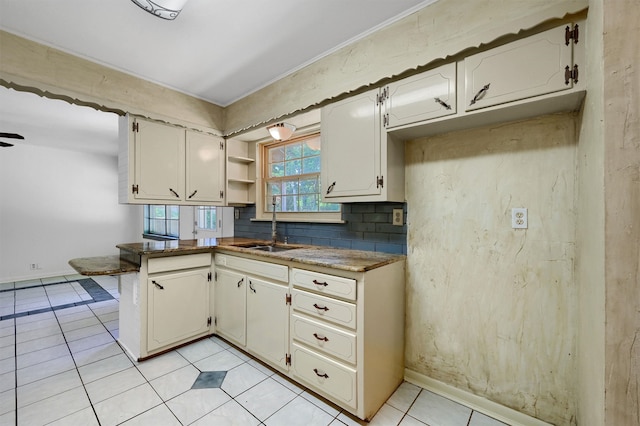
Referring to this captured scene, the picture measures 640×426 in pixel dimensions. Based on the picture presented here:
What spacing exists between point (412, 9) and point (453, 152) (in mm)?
911

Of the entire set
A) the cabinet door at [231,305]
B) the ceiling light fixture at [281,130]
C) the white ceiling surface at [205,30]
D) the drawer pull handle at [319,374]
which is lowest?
the drawer pull handle at [319,374]

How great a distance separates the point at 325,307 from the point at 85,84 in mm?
2511

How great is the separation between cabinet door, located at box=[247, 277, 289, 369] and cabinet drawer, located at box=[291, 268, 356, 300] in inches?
6.8

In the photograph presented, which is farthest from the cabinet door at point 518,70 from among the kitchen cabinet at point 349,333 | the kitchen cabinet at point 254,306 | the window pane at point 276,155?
the window pane at point 276,155

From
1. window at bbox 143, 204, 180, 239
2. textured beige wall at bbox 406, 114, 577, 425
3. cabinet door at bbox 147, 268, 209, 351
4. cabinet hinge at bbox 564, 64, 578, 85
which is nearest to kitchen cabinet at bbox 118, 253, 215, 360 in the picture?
cabinet door at bbox 147, 268, 209, 351

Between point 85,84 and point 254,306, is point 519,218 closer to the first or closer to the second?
point 254,306

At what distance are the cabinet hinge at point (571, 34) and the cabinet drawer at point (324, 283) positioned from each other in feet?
5.00

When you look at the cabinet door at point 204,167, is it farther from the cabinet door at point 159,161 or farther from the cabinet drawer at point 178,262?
the cabinet drawer at point 178,262

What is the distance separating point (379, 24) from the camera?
175 cm

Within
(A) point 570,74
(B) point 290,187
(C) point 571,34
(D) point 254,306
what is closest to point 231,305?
(D) point 254,306

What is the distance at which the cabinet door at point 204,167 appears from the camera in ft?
8.99

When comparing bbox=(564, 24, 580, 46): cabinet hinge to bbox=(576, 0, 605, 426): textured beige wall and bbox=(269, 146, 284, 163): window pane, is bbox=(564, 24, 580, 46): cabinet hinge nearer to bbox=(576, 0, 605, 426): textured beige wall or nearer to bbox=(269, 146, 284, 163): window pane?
bbox=(576, 0, 605, 426): textured beige wall

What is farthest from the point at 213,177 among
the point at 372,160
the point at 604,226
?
the point at 604,226

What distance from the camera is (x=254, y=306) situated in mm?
2168
